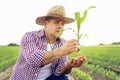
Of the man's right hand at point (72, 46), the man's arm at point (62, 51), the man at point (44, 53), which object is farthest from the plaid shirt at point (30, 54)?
the man's right hand at point (72, 46)

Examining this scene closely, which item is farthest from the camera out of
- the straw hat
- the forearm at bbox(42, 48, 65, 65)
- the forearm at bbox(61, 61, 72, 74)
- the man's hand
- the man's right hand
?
the forearm at bbox(61, 61, 72, 74)

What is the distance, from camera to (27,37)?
17.8 feet

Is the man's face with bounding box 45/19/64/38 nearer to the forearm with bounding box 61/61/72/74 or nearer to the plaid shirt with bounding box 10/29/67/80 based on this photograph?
the plaid shirt with bounding box 10/29/67/80

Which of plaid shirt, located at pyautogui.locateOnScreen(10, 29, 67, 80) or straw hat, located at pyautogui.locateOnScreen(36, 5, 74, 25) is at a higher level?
straw hat, located at pyautogui.locateOnScreen(36, 5, 74, 25)

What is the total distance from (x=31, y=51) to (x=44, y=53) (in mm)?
225

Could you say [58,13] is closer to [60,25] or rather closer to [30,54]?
[60,25]

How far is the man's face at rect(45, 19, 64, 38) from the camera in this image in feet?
17.2

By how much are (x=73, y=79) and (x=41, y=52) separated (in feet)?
21.0

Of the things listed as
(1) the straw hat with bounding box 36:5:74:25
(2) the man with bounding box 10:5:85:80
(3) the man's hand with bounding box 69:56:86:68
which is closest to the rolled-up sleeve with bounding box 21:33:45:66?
(2) the man with bounding box 10:5:85:80

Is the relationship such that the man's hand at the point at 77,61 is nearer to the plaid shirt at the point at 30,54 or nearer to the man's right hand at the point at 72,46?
the plaid shirt at the point at 30,54

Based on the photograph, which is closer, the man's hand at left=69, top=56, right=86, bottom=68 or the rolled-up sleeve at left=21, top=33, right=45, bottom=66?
the rolled-up sleeve at left=21, top=33, right=45, bottom=66

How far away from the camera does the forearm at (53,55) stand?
4.83 m

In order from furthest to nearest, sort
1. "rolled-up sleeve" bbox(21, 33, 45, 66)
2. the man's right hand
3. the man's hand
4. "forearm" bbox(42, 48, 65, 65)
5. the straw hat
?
the straw hat
the man's hand
"rolled-up sleeve" bbox(21, 33, 45, 66)
"forearm" bbox(42, 48, 65, 65)
the man's right hand

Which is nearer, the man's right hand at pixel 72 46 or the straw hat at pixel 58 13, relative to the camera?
the man's right hand at pixel 72 46
